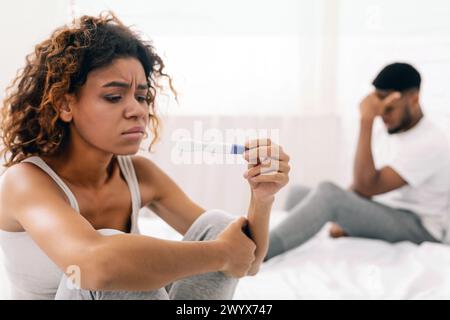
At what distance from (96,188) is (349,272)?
0.54 m

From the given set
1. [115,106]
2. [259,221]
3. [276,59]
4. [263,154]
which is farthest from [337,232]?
[115,106]

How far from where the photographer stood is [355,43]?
49.9 inches

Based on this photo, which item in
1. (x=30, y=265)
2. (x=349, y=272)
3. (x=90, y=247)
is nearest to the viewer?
(x=90, y=247)

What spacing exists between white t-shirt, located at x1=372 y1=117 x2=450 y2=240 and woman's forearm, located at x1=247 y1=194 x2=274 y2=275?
0.58 metres

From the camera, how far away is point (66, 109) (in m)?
0.53

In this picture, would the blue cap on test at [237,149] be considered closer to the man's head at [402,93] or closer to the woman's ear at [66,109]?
the woman's ear at [66,109]

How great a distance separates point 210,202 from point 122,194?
0.17m

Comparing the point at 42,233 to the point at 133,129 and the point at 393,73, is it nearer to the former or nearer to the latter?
the point at 133,129

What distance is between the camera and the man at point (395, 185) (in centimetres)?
107

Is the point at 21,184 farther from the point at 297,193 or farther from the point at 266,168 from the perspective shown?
the point at 297,193

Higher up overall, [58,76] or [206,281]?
[58,76]

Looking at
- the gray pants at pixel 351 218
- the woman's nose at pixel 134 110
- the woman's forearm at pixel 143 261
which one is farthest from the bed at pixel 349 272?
the woman's nose at pixel 134 110

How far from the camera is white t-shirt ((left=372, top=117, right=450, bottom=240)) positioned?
42.3 inches

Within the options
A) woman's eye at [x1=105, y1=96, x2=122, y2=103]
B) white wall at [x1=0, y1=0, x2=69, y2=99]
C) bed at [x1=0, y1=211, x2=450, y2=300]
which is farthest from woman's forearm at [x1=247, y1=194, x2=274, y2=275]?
white wall at [x1=0, y1=0, x2=69, y2=99]
